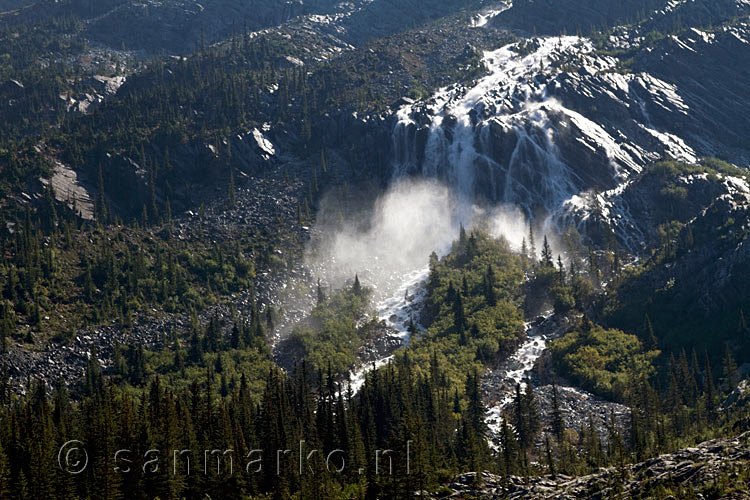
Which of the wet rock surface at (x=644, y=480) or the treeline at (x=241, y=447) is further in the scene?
the treeline at (x=241, y=447)

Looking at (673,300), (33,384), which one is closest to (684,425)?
(673,300)

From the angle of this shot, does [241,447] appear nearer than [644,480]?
No

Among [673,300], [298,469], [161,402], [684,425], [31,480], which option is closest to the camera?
[31,480]

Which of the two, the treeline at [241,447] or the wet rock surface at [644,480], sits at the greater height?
the treeline at [241,447]

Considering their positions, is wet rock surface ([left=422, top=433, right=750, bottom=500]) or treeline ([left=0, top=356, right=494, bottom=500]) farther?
treeline ([left=0, top=356, right=494, bottom=500])

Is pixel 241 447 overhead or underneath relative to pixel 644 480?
overhead

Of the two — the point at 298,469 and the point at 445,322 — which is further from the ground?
the point at 445,322

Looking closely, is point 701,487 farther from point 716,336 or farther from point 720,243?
point 720,243

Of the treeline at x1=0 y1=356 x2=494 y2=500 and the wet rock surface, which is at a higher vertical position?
the treeline at x1=0 y1=356 x2=494 y2=500
